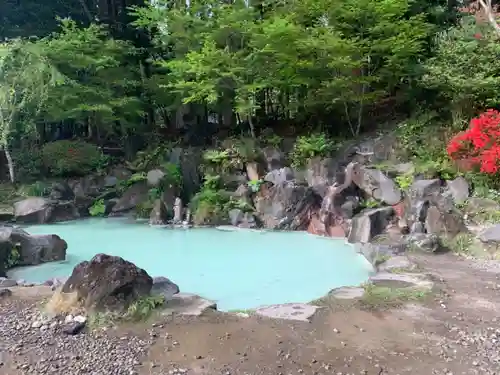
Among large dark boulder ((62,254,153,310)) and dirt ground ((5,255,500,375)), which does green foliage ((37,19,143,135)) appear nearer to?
large dark boulder ((62,254,153,310))

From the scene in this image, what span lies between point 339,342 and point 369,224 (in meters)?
5.29

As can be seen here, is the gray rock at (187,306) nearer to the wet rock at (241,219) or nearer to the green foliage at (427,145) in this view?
the wet rock at (241,219)

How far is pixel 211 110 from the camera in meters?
17.1

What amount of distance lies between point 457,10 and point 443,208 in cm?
912

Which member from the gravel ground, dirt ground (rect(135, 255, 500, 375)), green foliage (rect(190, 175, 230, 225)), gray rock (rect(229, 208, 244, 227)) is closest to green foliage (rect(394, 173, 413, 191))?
gray rock (rect(229, 208, 244, 227))

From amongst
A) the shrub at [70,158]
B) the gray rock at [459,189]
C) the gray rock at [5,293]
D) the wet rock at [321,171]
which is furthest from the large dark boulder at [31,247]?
the gray rock at [459,189]

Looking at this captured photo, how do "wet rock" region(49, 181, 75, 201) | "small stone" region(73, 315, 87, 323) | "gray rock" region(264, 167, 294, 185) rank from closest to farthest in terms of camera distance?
"small stone" region(73, 315, 87, 323)
"gray rock" region(264, 167, 294, 185)
"wet rock" region(49, 181, 75, 201)

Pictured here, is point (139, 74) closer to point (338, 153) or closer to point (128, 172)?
point (128, 172)

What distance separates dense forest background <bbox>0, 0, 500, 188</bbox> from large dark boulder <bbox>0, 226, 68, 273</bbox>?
20.8ft

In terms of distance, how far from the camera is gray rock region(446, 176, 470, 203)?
8883 mm

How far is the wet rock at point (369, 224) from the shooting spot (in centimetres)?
895

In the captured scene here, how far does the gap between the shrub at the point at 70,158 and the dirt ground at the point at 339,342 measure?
35.2 ft

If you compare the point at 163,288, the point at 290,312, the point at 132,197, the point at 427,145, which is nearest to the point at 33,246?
the point at 163,288

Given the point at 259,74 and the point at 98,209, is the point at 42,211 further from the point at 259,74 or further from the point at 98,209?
the point at 259,74
